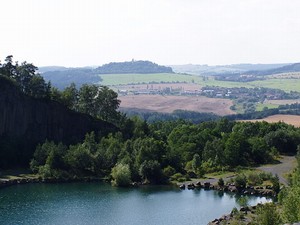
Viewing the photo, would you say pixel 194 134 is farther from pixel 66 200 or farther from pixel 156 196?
pixel 66 200

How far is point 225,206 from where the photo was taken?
79.6 m

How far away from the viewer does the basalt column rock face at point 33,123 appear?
110m

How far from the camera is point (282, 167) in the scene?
349 ft

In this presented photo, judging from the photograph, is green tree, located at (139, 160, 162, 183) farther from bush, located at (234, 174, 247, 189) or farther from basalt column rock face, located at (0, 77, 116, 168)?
basalt column rock face, located at (0, 77, 116, 168)

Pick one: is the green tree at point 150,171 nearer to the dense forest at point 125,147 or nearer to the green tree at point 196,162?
the dense forest at point 125,147

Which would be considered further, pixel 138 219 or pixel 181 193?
pixel 181 193

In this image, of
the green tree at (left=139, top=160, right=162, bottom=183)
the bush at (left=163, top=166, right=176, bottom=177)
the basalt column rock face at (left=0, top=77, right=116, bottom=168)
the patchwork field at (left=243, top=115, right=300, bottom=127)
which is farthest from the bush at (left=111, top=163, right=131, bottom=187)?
the patchwork field at (left=243, top=115, right=300, bottom=127)

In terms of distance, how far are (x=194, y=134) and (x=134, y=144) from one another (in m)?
18.2

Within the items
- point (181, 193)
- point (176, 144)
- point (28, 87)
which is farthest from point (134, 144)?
point (28, 87)

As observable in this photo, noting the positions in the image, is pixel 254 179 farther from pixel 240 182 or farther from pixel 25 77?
pixel 25 77

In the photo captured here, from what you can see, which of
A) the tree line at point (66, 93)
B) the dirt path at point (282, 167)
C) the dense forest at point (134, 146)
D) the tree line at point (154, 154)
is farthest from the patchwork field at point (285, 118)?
the tree line at point (66, 93)

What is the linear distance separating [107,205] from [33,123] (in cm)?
4022

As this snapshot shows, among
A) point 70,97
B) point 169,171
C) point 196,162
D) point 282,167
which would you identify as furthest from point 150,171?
point 70,97

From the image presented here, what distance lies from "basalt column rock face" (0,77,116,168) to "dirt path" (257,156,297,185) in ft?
111
